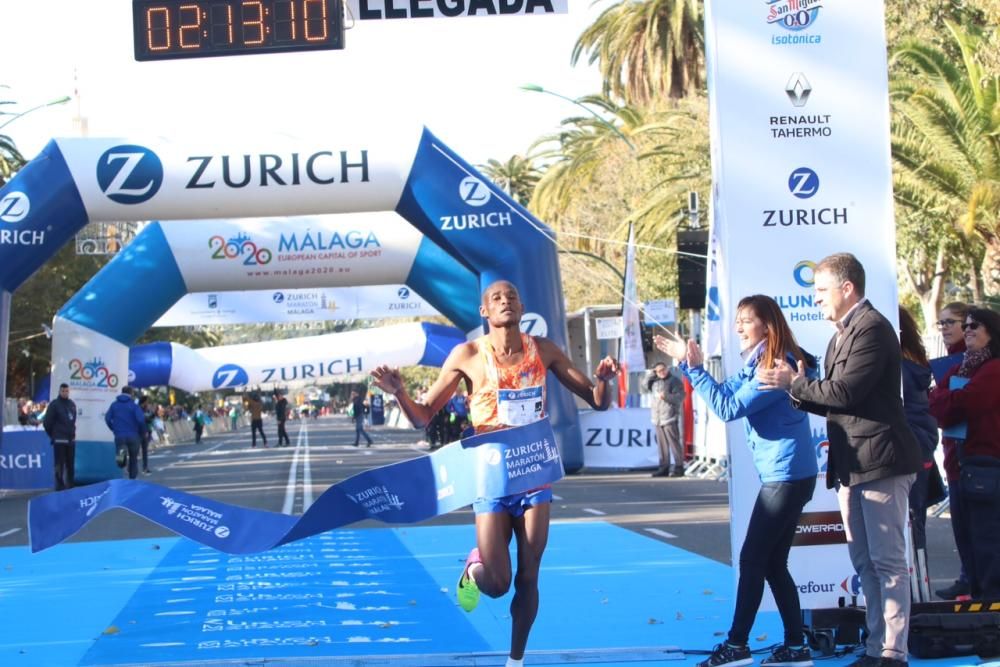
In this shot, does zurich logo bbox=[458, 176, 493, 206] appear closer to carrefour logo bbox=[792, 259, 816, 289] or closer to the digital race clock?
the digital race clock

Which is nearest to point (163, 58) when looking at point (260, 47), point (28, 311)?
point (260, 47)

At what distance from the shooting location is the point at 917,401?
27.5ft

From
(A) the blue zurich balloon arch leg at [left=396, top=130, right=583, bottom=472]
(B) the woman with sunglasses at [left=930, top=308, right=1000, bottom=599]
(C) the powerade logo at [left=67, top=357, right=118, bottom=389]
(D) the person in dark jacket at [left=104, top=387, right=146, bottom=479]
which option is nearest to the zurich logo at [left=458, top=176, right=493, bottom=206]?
(A) the blue zurich balloon arch leg at [left=396, top=130, right=583, bottom=472]

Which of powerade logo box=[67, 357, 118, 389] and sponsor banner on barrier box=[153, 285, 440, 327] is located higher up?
sponsor banner on barrier box=[153, 285, 440, 327]

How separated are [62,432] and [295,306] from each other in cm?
1358

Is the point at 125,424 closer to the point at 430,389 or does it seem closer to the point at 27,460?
the point at 27,460

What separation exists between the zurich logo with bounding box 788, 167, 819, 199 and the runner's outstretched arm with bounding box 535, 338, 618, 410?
1774 mm

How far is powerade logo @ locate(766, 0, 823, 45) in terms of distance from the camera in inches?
339

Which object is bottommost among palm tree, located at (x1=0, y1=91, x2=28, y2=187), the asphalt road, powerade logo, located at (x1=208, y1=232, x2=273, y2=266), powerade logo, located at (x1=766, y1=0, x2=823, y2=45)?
the asphalt road

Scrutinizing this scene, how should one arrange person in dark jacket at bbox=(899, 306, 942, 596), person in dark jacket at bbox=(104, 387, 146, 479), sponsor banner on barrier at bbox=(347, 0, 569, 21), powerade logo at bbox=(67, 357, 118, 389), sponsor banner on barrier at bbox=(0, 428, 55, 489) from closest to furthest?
1. person in dark jacket at bbox=(899, 306, 942, 596)
2. sponsor banner on barrier at bbox=(347, 0, 569, 21)
3. person in dark jacket at bbox=(104, 387, 146, 479)
4. powerade logo at bbox=(67, 357, 118, 389)
5. sponsor banner on barrier at bbox=(0, 428, 55, 489)

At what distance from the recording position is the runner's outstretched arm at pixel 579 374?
7477mm

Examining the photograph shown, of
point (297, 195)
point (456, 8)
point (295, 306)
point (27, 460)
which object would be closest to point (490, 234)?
point (297, 195)

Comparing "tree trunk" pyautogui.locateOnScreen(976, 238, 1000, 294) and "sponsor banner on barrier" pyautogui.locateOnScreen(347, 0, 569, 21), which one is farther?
"tree trunk" pyautogui.locateOnScreen(976, 238, 1000, 294)

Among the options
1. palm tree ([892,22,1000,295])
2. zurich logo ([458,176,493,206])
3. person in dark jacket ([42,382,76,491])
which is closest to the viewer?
palm tree ([892,22,1000,295])
